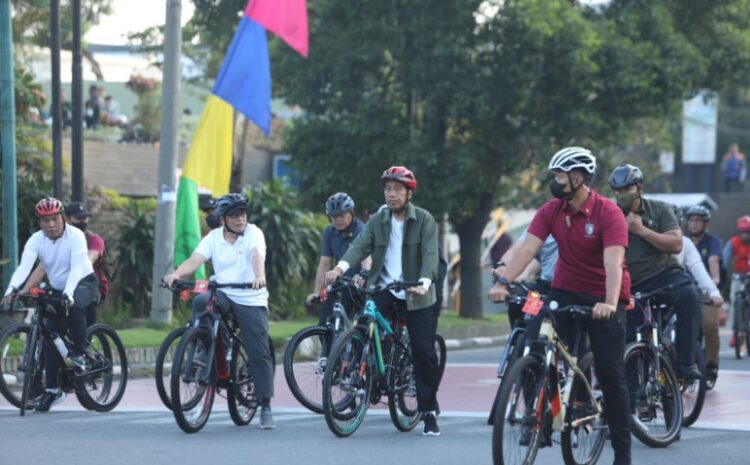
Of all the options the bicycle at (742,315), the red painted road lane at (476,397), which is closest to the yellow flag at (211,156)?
the red painted road lane at (476,397)

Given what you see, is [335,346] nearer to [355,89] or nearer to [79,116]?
[79,116]

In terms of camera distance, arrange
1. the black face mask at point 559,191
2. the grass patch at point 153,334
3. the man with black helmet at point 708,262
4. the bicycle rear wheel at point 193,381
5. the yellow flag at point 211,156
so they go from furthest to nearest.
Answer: the yellow flag at point 211,156 → the grass patch at point 153,334 → the man with black helmet at point 708,262 → the bicycle rear wheel at point 193,381 → the black face mask at point 559,191

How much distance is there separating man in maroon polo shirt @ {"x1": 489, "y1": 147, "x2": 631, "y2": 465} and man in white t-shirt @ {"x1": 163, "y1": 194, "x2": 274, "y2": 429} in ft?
9.16

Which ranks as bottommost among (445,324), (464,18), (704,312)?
(445,324)

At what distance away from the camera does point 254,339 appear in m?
11.2

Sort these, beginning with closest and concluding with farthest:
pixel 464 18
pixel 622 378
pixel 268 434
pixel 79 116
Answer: pixel 622 378 < pixel 268 434 < pixel 79 116 < pixel 464 18

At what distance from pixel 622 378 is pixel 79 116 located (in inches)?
473

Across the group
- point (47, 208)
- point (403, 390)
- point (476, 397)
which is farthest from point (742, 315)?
point (47, 208)

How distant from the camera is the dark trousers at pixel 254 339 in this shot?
11.1m

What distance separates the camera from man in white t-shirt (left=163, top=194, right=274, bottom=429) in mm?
11148

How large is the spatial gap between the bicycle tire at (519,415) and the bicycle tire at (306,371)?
3.91 meters

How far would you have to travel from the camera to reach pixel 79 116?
1934 cm

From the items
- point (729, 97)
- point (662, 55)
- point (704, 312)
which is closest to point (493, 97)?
point (662, 55)

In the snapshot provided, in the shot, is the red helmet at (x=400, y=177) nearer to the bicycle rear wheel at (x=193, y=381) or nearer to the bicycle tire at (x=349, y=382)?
the bicycle tire at (x=349, y=382)
